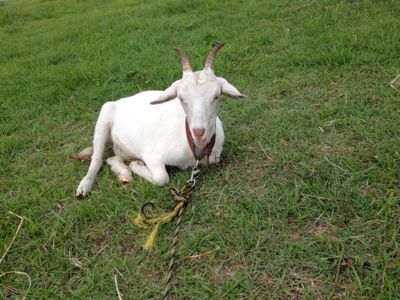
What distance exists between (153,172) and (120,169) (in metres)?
0.44

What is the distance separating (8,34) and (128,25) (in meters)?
3.25

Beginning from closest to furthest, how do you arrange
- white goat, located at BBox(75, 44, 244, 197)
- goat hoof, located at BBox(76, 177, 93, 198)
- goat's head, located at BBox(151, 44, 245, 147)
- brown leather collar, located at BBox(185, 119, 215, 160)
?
goat's head, located at BBox(151, 44, 245, 147)
white goat, located at BBox(75, 44, 244, 197)
brown leather collar, located at BBox(185, 119, 215, 160)
goat hoof, located at BBox(76, 177, 93, 198)

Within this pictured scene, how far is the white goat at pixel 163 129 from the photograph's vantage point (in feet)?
9.42

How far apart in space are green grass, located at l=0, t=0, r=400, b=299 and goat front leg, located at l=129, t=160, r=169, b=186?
0.24 ft

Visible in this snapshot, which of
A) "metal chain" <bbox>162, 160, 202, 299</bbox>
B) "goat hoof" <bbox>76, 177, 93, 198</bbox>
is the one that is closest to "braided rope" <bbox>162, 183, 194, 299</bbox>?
"metal chain" <bbox>162, 160, 202, 299</bbox>

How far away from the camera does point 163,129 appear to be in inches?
137

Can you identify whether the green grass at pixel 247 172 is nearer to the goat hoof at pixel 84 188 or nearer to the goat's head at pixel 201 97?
the goat hoof at pixel 84 188

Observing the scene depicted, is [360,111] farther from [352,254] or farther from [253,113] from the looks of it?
[352,254]

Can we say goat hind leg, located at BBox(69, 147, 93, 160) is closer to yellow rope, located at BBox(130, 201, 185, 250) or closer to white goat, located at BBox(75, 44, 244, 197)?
white goat, located at BBox(75, 44, 244, 197)

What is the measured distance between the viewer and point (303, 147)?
338 centimetres

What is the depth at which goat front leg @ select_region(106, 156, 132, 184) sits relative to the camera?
3355 mm

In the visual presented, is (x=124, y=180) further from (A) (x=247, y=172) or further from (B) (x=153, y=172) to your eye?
(A) (x=247, y=172)

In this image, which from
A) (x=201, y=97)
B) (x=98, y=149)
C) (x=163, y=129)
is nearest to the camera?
(x=201, y=97)

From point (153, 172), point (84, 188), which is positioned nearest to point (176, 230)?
point (153, 172)
